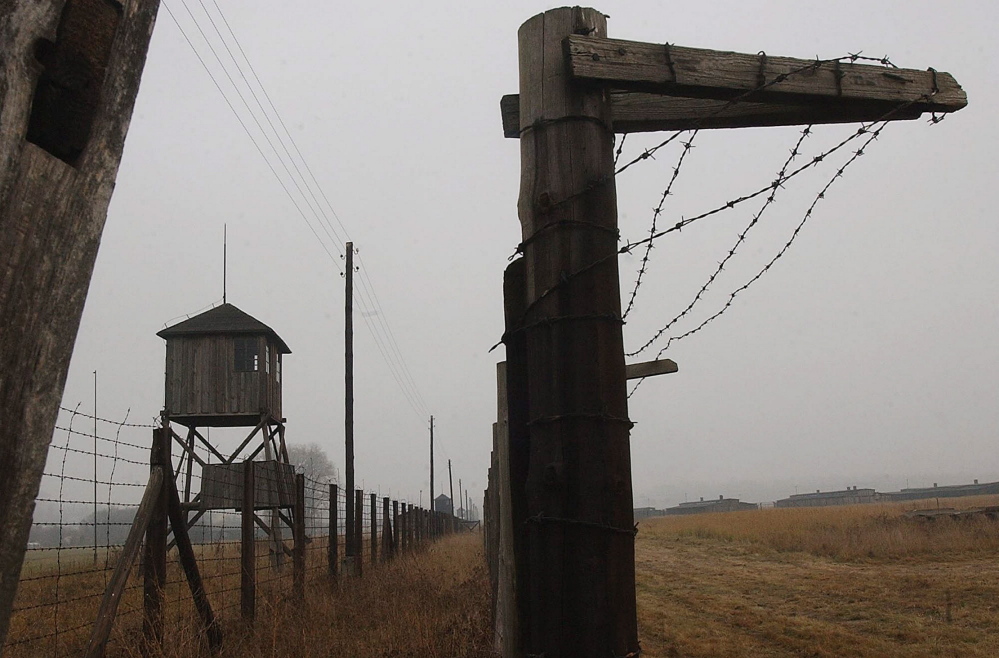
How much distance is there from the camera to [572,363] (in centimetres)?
304

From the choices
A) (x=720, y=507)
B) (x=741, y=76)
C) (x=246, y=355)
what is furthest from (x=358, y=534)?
(x=720, y=507)

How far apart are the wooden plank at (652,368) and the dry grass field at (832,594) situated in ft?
15.6

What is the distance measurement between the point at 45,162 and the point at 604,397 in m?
2.26

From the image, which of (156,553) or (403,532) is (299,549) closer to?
(156,553)

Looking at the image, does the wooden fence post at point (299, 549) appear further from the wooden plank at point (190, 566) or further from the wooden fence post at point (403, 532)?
the wooden fence post at point (403, 532)

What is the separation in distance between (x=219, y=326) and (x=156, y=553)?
13.1 meters

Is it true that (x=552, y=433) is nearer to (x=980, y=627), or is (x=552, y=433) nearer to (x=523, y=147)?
(x=523, y=147)

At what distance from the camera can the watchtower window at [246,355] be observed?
18.8m

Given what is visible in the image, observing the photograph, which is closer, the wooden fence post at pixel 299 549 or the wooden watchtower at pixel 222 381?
the wooden fence post at pixel 299 549

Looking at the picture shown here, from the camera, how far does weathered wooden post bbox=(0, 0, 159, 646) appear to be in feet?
3.23

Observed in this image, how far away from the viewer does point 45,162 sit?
103cm

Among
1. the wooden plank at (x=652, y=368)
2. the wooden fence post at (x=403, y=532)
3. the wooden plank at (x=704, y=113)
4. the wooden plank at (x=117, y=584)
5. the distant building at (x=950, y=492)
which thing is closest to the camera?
the wooden plank at (x=704, y=113)

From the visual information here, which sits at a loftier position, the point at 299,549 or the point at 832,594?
the point at 299,549

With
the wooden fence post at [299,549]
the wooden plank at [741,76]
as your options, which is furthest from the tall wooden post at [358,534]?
the wooden plank at [741,76]
